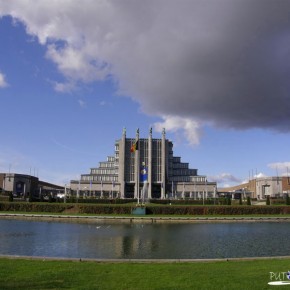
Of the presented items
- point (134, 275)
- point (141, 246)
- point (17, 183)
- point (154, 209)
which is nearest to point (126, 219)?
point (154, 209)

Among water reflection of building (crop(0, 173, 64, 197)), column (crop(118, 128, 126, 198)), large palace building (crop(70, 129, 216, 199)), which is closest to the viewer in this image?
water reflection of building (crop(0, 173, 64, 197))

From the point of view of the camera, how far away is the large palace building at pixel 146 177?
537 feet

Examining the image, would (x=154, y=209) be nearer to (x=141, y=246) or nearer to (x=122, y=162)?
(x=141, y=246)

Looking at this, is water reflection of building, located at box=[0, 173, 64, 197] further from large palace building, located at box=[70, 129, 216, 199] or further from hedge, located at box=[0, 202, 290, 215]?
hedge, located at box=[0, 202, 290, 215]

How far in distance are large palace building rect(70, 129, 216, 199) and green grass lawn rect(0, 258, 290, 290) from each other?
146 metres

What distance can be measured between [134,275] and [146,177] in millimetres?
150605

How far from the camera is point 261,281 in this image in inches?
481

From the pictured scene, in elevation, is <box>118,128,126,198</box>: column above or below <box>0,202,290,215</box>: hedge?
above

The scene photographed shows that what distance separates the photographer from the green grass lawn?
1176 cm

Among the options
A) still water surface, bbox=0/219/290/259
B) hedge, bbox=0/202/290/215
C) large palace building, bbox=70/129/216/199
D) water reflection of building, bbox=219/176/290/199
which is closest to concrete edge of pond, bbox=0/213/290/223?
hedge, bbox=0/202/290/215

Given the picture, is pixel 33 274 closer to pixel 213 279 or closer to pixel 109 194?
pixel 213 279

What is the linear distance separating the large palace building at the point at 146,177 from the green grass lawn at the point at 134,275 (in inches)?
5752

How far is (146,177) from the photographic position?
164 meters

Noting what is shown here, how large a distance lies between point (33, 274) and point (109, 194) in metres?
152
